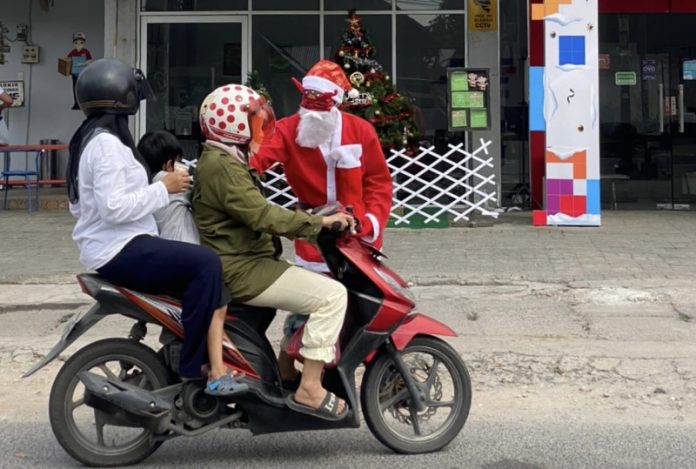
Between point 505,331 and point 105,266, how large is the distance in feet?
12.2

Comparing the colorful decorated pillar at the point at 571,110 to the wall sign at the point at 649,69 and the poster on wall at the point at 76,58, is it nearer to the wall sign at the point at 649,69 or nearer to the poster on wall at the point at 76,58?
the wall sign at the point at 649,69

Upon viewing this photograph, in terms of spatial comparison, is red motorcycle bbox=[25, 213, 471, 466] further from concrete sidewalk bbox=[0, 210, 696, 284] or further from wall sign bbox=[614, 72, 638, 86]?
wall sign bbox=[614, 72, 638, 86]

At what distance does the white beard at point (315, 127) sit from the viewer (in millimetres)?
4852

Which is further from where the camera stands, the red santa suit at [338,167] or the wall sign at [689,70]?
the wall sign at [689,70]

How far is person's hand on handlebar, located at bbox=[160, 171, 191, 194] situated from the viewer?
4234 millimetres

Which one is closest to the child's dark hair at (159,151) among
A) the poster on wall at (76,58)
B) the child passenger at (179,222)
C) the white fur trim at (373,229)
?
the child passenger at (179,222)

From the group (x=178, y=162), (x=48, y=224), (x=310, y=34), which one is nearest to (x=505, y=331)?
(x=178, y=162)

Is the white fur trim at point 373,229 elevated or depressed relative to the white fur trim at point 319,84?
depressed

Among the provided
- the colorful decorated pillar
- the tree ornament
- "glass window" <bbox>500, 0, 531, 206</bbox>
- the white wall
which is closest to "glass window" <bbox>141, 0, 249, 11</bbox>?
the white wall

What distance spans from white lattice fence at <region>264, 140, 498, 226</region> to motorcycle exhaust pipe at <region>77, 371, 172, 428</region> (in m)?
8.28

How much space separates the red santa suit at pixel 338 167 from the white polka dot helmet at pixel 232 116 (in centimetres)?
49

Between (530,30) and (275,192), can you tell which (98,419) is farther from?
(530,30)

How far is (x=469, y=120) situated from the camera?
1298cm

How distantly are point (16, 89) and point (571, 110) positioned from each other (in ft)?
33.8
